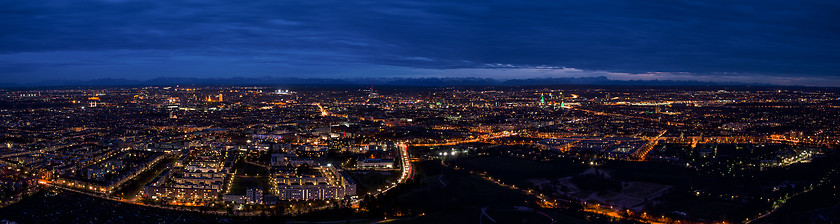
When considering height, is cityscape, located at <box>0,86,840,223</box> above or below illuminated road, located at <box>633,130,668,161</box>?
below

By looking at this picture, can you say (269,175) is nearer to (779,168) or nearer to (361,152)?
(361,152)

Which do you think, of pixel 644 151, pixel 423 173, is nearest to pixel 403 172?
pixel 423 173

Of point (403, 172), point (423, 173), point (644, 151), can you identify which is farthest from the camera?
point (644, 151)

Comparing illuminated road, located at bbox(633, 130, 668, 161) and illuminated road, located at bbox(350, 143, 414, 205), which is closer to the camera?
illuminated road, located at bbox(350, 143, 414, 205)

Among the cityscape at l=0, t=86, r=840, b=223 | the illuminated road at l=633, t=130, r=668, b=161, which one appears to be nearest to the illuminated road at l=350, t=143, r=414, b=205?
the cityscape at l=0, t=86, r=840, b=223

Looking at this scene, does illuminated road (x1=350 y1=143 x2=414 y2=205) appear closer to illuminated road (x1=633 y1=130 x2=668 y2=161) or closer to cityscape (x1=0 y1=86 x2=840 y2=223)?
cityscape (x1=0 y1=86 x2=840 y2=223)

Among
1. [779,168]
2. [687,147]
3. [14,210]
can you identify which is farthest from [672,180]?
[14,210]

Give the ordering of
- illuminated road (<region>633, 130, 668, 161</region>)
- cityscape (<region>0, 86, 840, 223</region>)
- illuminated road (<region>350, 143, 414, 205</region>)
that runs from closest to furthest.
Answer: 1. cityscape (<region>0, 86, 840, 223</region>)
2. illuminated road (<region>350, 143, 414, 205</region>)
3. illuminated road (<region>633, 130, 668, 161</region>)

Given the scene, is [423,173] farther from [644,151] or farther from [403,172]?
[644,151]
